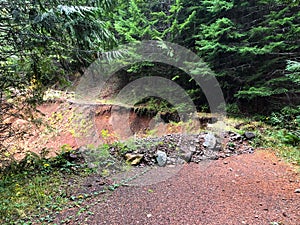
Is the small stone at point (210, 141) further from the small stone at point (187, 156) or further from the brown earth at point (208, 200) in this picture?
the brown earth at point (208, 200)

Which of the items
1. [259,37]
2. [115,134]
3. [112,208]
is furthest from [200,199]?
[259,37]

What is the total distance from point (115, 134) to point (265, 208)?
5.34 meters

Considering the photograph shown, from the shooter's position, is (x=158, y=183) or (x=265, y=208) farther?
(x=158, y=183)

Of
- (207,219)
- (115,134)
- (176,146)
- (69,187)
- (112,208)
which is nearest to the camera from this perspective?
(207,219)

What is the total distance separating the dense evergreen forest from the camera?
2.32 m

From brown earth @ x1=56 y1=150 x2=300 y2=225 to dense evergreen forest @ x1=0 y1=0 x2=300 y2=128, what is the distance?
75.7 inches

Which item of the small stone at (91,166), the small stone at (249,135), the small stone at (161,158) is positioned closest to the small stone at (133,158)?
the small stone at (161,158)

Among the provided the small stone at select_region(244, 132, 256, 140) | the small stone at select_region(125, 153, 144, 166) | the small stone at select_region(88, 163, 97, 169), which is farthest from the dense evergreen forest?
the small stone at select_region(125, 153, 144, 166)

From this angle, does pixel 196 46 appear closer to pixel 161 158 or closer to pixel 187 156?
pixel 187 156

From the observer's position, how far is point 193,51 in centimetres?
693

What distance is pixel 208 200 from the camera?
2389 millimetres

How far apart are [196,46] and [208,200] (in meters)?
5.16

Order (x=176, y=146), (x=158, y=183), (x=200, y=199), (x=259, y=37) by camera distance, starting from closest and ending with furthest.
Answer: (x=200, y=199)
(x=158, y=183)
(x=176, y=146)
(x=259, y=37)

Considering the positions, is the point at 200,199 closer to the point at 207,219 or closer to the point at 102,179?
the point at 207,219
